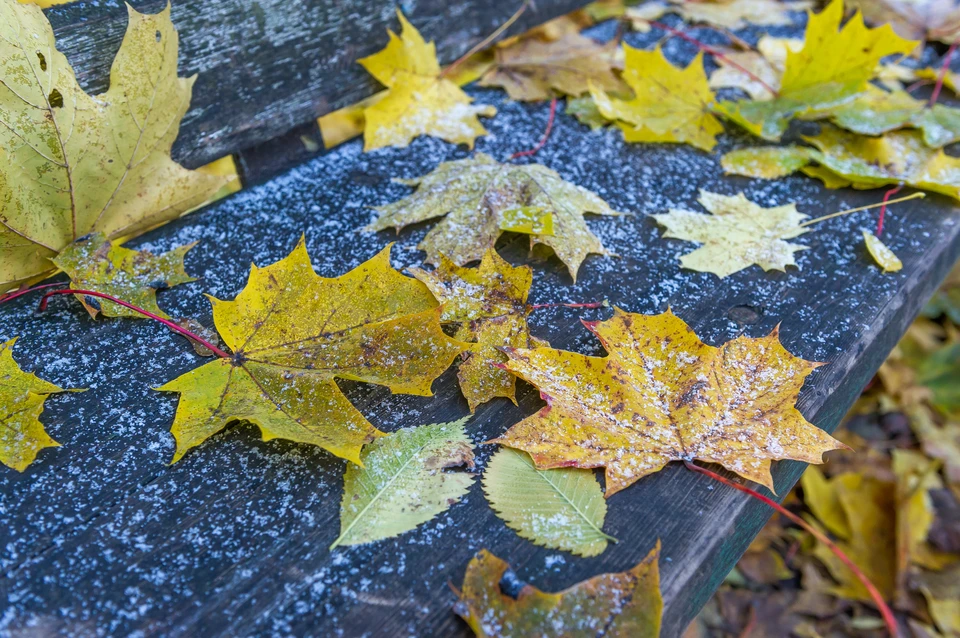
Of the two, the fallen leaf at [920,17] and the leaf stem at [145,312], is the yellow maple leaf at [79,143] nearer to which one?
the leaf stem at [145,312]

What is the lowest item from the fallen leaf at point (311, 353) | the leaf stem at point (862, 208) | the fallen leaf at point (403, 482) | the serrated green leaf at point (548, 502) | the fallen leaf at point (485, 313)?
the leaf stem at point (862, 208)

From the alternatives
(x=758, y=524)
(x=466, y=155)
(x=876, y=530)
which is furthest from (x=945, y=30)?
(x=758, y=524)

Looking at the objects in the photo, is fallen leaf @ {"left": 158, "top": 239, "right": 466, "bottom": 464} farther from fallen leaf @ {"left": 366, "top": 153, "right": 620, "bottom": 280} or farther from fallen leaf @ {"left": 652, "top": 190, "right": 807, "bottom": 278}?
fallen leaf @ {"left": 652, "top": 190, "right": 807, "bottom": 278}

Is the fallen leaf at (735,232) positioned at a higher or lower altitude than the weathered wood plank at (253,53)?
lower

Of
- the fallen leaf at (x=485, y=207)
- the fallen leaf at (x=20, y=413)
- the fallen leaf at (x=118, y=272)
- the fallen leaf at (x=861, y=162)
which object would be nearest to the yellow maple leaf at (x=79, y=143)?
the fallen leaf at (x=118, y=272)

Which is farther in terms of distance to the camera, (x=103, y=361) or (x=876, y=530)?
(x=876, y=530)

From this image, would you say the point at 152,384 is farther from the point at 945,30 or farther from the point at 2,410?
the point at 945,30

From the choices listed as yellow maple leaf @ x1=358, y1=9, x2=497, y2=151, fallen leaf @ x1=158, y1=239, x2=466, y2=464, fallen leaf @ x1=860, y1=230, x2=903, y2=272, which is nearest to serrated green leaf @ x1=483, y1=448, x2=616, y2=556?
fallen leaf @ x1=158, y1=239, x2=466, y2=464
